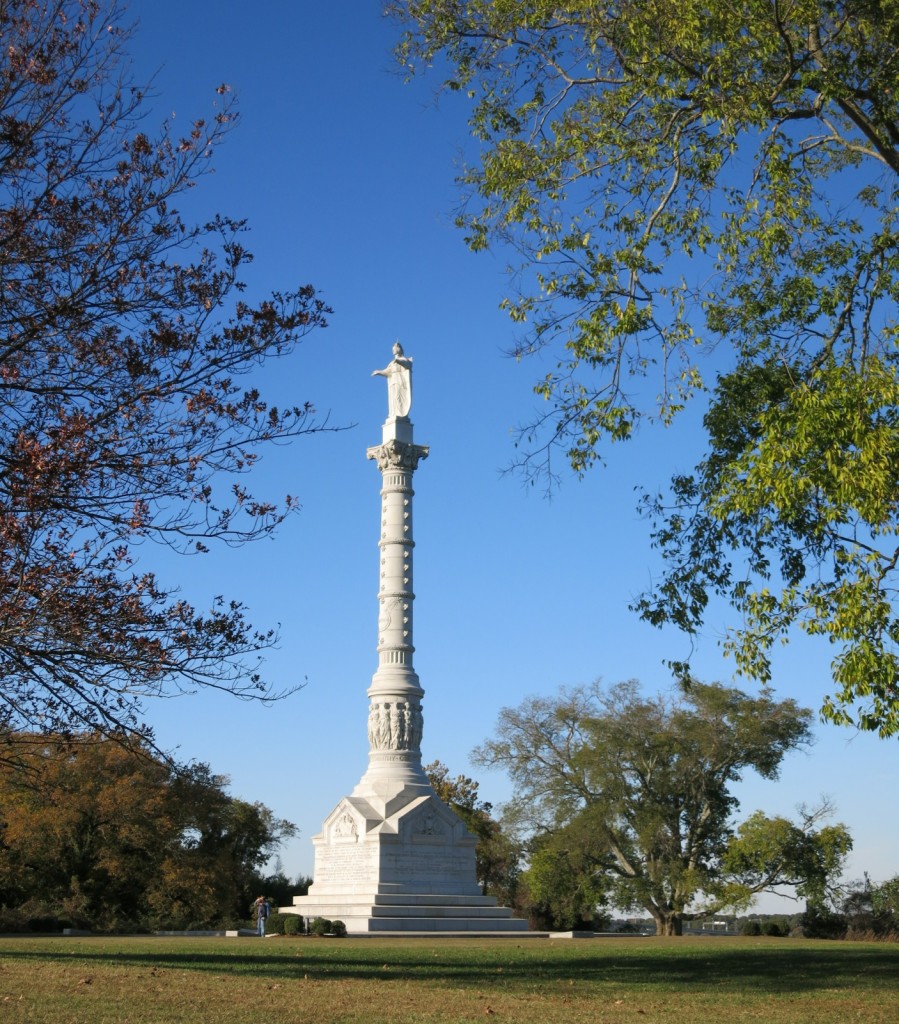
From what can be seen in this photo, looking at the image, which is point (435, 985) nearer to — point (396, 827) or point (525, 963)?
point (525, 963)

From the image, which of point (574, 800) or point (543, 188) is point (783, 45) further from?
point (574, 800)

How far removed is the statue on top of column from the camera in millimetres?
40062

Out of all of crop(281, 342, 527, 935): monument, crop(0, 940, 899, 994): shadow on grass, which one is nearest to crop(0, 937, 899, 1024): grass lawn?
crop(0, 940, 899, 994): shadow on grass

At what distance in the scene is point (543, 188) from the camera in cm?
1496

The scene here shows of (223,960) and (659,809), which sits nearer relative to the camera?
(223,960)

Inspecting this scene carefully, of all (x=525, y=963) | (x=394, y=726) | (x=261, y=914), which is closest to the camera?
(x=525, y=963)

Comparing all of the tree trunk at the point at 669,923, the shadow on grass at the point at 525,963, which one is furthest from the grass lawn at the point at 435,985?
the tree trunk at the point at 669,923

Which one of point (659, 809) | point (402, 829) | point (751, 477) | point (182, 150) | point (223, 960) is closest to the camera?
point (182, 150)

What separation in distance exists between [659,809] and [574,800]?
2.99 m

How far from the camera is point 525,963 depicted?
19.3m

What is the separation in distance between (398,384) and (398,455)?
3.04m

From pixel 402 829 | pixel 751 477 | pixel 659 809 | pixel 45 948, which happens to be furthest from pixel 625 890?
pixel 751 477

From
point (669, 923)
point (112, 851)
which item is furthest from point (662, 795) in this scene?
point (112, 851)

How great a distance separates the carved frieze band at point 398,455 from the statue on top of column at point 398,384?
4.64 feet
